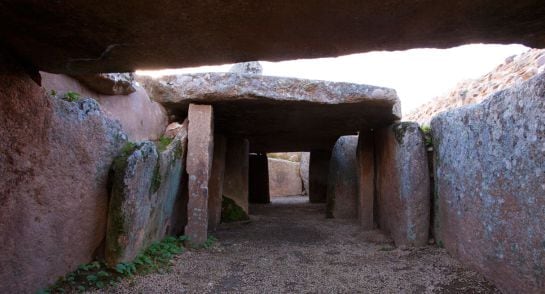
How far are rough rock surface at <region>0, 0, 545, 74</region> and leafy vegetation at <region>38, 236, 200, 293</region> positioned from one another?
136 centimetres

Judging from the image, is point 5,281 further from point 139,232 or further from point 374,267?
point 374,267

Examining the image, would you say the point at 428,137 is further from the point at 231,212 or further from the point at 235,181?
the point at 235,181

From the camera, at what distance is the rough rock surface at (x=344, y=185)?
660cm

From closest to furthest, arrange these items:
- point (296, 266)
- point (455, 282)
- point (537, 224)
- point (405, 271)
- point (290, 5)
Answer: point (290, 5), point (537, 224), point (455, 282), point (405, 271), point (296, 266)

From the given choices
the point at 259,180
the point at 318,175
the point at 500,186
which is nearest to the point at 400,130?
the point at 500,186

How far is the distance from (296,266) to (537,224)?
192cm

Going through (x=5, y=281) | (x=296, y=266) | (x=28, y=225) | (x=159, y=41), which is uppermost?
(x=159, y=41)

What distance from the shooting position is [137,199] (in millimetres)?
3029

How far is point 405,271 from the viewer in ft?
11.0

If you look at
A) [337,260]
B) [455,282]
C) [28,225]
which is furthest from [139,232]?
[455,282]

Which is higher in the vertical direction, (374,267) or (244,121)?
(244,121)

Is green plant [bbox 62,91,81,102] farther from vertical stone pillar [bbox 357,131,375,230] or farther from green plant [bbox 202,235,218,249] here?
vertical stone pillar [bbox 357,131,375,230]

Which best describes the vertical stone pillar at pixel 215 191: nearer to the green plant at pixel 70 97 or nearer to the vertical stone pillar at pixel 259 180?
the green plant at pixel 70 97

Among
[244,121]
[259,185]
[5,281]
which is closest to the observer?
[5,281]
